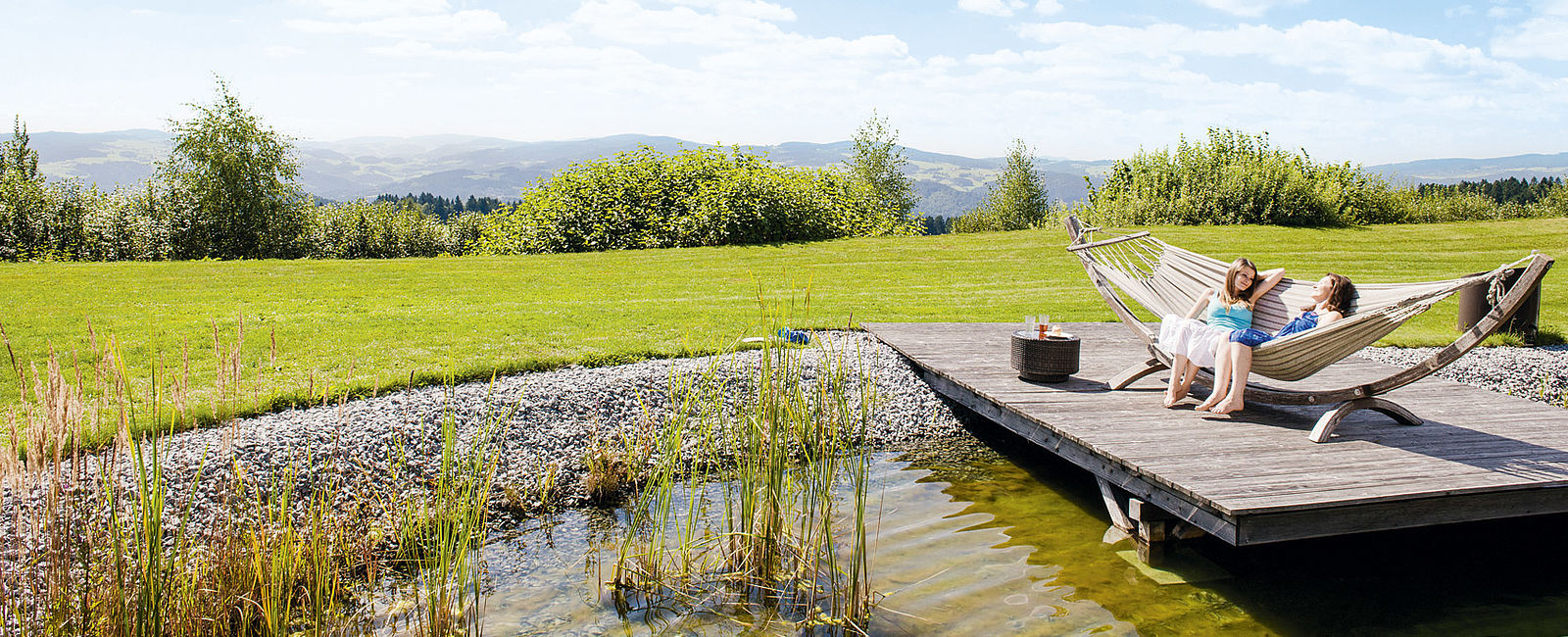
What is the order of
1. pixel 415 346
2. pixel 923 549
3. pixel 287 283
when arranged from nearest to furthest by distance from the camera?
1. pixel 923 549
2. pixel 415 346
3. pixel 287 283

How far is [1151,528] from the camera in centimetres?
386

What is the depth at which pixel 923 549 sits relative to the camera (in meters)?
4.06

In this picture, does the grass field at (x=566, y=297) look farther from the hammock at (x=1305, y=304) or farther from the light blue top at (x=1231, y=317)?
the light blue top at (x=1231, y=317)

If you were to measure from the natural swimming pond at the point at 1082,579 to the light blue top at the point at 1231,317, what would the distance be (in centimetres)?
113

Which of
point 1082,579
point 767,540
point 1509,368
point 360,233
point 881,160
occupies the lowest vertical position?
point 1082,579

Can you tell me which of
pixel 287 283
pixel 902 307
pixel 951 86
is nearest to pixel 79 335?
pixel 287 283

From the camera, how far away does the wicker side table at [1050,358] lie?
5156 mm

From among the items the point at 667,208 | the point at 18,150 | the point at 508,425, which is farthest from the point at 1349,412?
the point at 18,150

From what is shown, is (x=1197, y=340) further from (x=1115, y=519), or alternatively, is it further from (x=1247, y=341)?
(x=1115, y=519)

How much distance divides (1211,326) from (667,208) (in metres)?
13.0

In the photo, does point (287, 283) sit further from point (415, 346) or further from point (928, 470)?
point (928, 470)

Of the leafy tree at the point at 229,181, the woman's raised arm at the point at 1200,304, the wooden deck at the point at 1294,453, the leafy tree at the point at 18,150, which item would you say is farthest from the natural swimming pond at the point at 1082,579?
the leafy tree at the point at 18,150

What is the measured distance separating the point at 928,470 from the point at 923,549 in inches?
49.0

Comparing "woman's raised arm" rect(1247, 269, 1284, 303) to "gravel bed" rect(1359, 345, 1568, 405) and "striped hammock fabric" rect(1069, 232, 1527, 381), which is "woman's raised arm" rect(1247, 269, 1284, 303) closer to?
"striped hammock fabric" rect(1069, 232, 1527, 381)
